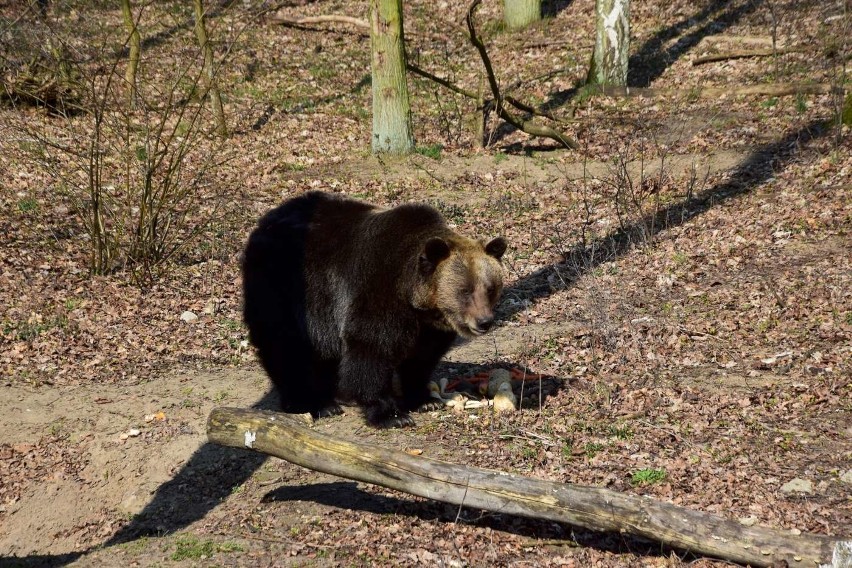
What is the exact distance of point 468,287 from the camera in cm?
748

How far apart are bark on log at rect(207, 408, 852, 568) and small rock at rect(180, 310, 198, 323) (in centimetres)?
438

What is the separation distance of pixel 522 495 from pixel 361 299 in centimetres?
277

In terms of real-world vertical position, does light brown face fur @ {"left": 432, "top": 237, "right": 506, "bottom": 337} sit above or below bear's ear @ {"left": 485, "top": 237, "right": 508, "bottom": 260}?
below

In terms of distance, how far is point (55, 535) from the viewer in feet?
24.8

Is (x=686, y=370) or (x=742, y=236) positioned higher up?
(x=742, y=236)

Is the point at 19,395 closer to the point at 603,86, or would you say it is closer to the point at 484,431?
the point at 484,431

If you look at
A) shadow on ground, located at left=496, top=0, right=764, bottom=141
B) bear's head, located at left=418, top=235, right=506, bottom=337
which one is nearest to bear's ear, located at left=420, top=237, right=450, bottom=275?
bear's head, located at left=418, top=235, right=506, bottom=337

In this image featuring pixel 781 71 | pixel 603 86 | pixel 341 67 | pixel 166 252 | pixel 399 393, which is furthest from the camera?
pixel 341 67

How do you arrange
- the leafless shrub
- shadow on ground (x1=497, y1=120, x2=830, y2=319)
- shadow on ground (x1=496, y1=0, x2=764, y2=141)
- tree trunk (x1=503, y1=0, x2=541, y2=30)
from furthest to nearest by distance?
tree trunk (x1=503, y1=0, x2=541, y2=30) < shadow on ground (x1=496, y1=0, x2=764, y2=141) < shadow on ground (x1=497, y1=120, x2=830, y2=319) < the leafless shrub

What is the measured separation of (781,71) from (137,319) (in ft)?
46.2

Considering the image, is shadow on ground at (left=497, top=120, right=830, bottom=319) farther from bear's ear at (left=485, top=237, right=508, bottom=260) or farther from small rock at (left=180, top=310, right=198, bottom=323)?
small rock at (left=180, top=310, right=198, bottom=323)

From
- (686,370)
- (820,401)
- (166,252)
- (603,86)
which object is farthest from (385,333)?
(603,86)

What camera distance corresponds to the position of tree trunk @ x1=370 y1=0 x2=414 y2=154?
1583 centimetres

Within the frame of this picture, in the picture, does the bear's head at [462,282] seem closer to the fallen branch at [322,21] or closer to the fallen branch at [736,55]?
the fallen branch at [736,55]
